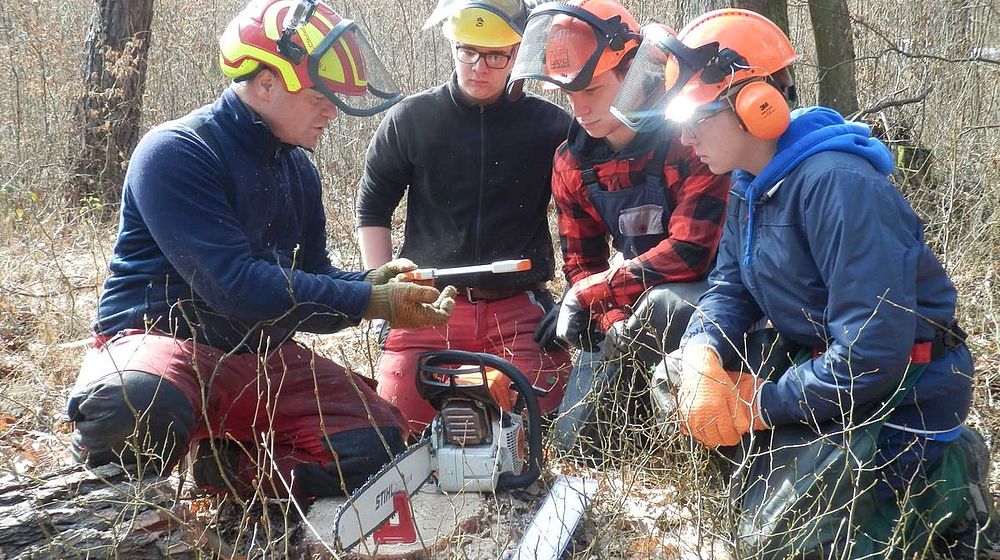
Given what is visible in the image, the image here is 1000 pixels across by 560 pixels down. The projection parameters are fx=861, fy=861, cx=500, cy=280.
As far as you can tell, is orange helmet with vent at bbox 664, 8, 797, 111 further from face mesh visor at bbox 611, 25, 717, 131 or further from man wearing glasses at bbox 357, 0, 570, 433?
man wearing glasses at bbox 357, 0, 570, 433

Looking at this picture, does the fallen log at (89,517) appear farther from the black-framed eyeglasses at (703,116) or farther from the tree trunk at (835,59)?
the tree trunk at (835,59)

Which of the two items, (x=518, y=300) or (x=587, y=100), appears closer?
(x=587, y=100)

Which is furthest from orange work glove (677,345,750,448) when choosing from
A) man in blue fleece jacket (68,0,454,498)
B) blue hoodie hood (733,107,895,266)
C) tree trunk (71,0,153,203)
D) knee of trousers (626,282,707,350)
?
tree trunk (71,0,153,203)

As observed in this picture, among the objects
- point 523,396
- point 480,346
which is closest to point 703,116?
point 523,396

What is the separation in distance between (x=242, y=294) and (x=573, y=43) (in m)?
1.66

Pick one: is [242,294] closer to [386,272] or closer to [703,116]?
[386,272]

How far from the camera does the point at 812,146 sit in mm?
2713

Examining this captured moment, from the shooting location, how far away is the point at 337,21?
3.16m

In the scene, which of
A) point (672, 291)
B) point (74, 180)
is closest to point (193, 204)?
point (672, 291)

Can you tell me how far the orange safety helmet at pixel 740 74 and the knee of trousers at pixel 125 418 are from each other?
1929mm

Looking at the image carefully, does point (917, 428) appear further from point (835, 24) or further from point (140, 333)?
point (835, 24)

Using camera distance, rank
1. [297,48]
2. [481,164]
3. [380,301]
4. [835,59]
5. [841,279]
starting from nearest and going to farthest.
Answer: [841,279] < [297,48] < [380,301] < [481,164] < [835,59]

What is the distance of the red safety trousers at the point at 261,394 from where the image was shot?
9.68 feet

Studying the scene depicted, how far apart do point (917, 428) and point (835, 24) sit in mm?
3736
